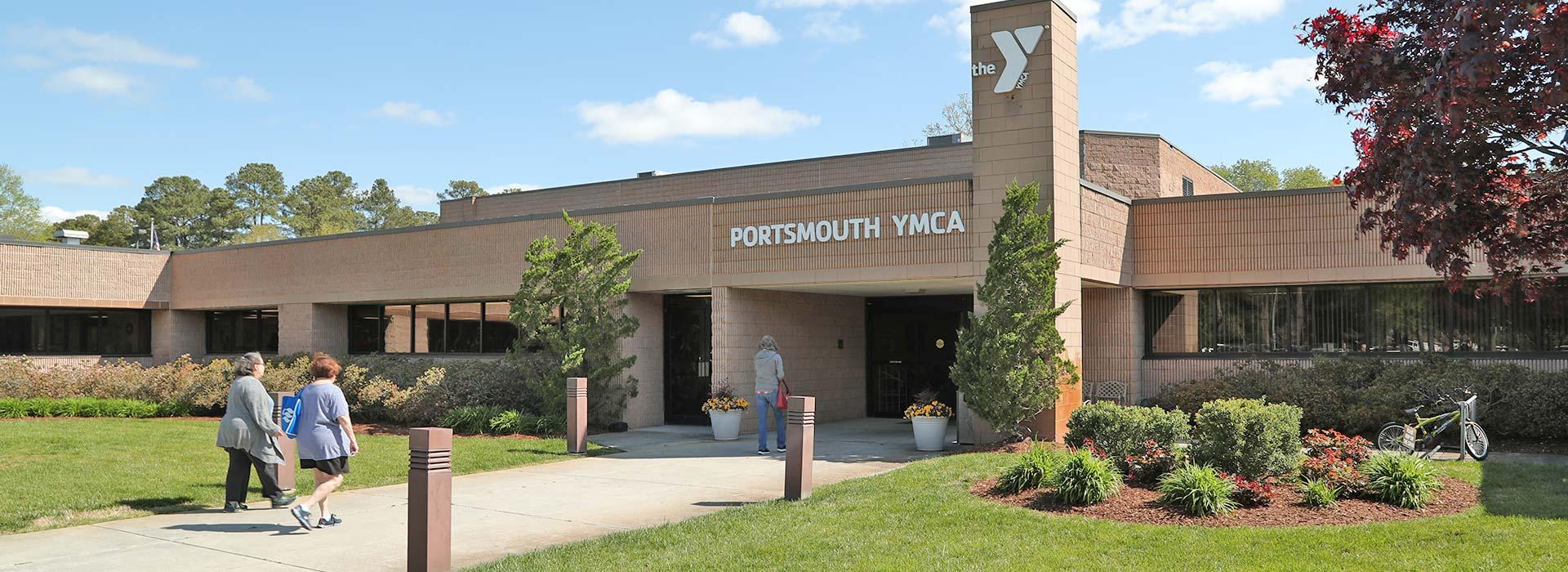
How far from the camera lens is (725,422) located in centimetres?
1762

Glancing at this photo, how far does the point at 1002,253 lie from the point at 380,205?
269 feet

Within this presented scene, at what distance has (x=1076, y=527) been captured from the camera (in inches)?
353

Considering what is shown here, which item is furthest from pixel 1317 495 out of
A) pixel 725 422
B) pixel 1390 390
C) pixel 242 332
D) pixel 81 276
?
pixel 81 276

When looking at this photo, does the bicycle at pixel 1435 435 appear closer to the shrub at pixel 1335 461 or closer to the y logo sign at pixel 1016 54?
the shrub at pixel 1335 461

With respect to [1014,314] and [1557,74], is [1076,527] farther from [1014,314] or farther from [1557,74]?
[1014,314]

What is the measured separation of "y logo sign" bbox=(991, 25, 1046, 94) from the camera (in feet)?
52.5

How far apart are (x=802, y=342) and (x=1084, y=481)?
427 inches

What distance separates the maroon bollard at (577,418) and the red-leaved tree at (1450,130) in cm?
1016

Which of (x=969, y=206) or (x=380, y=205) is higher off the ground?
(x=380, y=205)

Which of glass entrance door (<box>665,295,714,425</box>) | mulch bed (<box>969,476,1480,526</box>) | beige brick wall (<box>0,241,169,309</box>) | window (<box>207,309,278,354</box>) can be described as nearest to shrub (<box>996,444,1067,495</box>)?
mulch bed (<box>969,476,1480,526</box>)

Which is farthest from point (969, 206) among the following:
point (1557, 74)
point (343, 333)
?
point (343, 333)

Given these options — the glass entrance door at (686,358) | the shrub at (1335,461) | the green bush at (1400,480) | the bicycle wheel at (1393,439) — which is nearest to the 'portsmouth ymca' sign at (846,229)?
the glass entrance door at (686,358)

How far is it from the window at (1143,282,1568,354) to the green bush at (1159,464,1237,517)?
9467 millimetres

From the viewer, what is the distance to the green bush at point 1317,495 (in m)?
9.34
